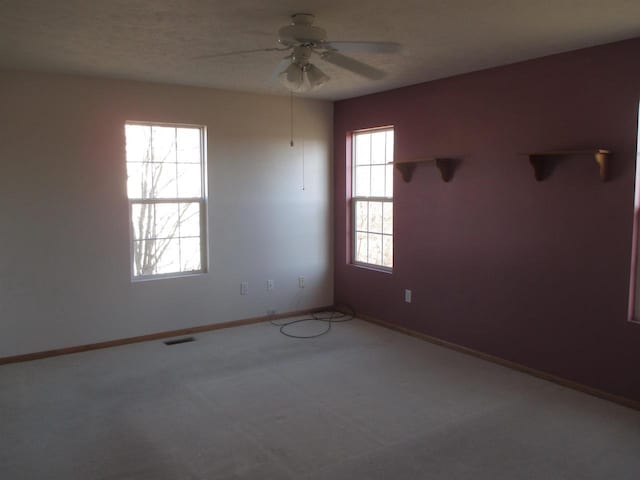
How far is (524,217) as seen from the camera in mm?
3984

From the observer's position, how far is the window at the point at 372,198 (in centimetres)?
531

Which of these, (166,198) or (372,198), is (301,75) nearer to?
(166,198)

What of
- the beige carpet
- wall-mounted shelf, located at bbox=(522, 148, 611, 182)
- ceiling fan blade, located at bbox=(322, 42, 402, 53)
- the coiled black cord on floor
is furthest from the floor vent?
wall-mounted shelf, located at bbox=(522, 148, 611, 182)

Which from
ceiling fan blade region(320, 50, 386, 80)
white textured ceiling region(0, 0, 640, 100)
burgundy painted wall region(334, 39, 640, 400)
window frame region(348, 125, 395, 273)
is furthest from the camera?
window frame region(348, 125, 395, 273)

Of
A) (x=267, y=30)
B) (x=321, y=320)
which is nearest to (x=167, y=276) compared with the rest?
(x=321, y=320)

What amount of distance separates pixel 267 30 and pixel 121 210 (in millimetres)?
2327

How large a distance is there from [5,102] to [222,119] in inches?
70.5

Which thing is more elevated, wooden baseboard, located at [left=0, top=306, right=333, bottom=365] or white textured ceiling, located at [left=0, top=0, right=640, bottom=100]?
white textured ceiling, located at [left=0, top=0, right=640, bottom=100]

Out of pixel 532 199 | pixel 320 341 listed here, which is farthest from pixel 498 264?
pixel 320 341

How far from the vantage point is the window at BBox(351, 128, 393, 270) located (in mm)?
5312

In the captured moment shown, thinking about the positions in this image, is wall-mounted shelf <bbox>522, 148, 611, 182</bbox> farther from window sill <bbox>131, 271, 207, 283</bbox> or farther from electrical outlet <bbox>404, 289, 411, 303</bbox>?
window sill <bbox>131, 271, 207, 283</bbox>

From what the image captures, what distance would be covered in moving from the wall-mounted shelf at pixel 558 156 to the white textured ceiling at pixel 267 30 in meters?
0.68

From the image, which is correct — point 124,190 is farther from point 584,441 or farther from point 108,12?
point 584,441

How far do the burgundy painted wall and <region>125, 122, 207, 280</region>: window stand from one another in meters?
1.81
